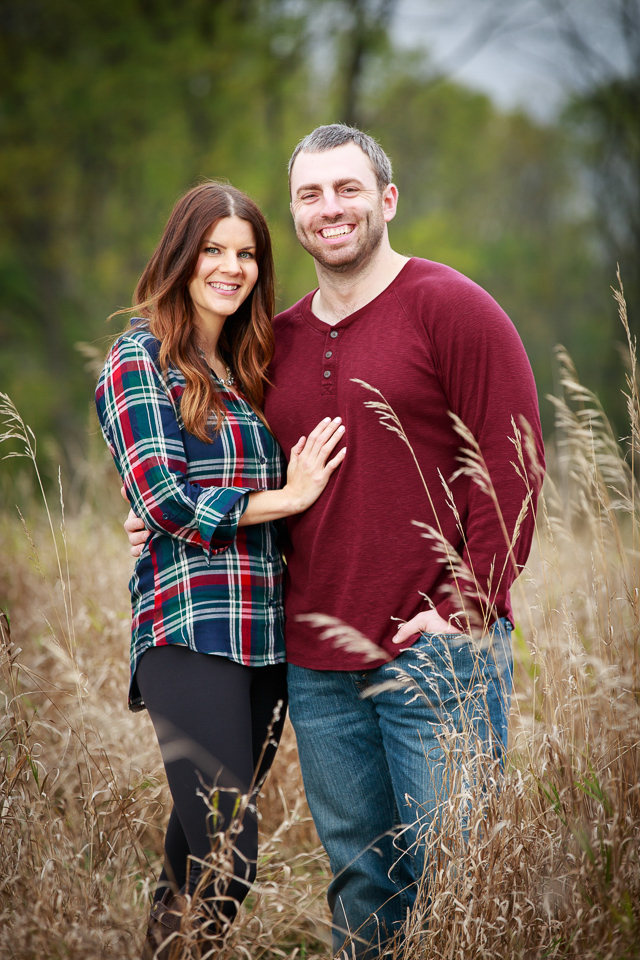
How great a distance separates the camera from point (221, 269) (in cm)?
219

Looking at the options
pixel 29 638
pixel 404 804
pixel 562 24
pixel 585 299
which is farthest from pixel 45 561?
pixel 585 299

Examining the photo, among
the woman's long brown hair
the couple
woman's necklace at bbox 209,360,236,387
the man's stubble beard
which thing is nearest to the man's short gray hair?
the couple

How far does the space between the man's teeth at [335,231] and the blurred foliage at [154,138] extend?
29.9ft

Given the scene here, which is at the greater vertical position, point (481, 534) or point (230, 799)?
point (481, 534)

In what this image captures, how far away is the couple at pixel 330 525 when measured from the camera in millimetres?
1922

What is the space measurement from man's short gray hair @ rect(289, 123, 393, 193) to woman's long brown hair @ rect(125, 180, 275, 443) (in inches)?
9.8

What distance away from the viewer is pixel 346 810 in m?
2.10

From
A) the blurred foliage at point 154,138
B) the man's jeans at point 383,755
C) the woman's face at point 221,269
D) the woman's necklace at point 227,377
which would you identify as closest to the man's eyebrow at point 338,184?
the woman's face at point 221,269

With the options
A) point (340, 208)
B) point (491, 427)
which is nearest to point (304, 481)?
point (491, 427)

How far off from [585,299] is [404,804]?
14.1 m

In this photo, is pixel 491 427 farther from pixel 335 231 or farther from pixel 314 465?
pixel 335 231

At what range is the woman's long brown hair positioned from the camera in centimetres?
207

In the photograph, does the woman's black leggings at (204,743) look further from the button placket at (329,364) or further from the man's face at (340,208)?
the man's face at (340,208)

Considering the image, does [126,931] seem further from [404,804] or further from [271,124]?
[271,124]
